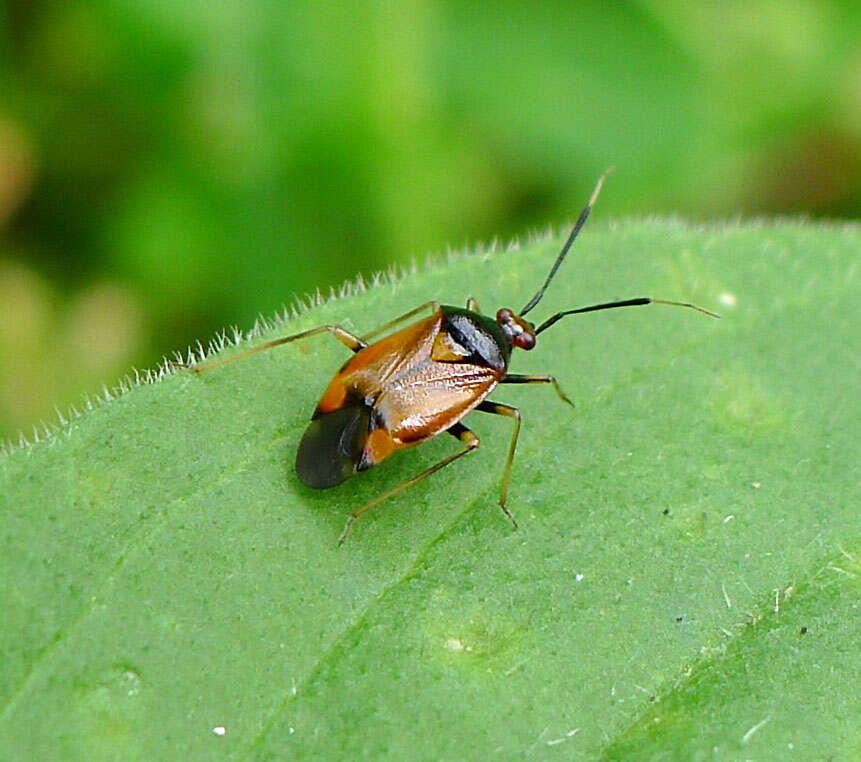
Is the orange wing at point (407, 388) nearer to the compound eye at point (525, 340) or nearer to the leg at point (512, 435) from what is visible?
the leg at point (512, 435)

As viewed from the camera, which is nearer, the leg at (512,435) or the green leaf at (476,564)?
the green leaf at (476,564)

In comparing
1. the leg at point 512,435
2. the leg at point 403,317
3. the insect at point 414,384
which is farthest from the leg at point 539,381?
the leg at point 403,317

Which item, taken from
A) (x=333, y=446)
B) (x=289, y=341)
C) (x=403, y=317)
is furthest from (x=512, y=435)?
(x=289, y=341)

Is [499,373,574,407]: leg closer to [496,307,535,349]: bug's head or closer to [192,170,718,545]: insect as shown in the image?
[192,170,718,545]: insect

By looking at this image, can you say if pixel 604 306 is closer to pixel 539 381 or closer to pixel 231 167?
pixel 539 381

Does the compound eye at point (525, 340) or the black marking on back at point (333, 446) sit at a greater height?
the compound eye at point (525, 340)

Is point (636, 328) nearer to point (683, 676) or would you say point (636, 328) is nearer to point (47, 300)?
point (683, 676)

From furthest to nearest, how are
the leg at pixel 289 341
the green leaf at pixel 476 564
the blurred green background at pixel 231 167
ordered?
the blurred green background at pixel 231 167
the leg at pixel 289 341
the green leaf at pixel 476 564

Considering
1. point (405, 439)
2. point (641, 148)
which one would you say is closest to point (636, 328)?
point (405, 439)
